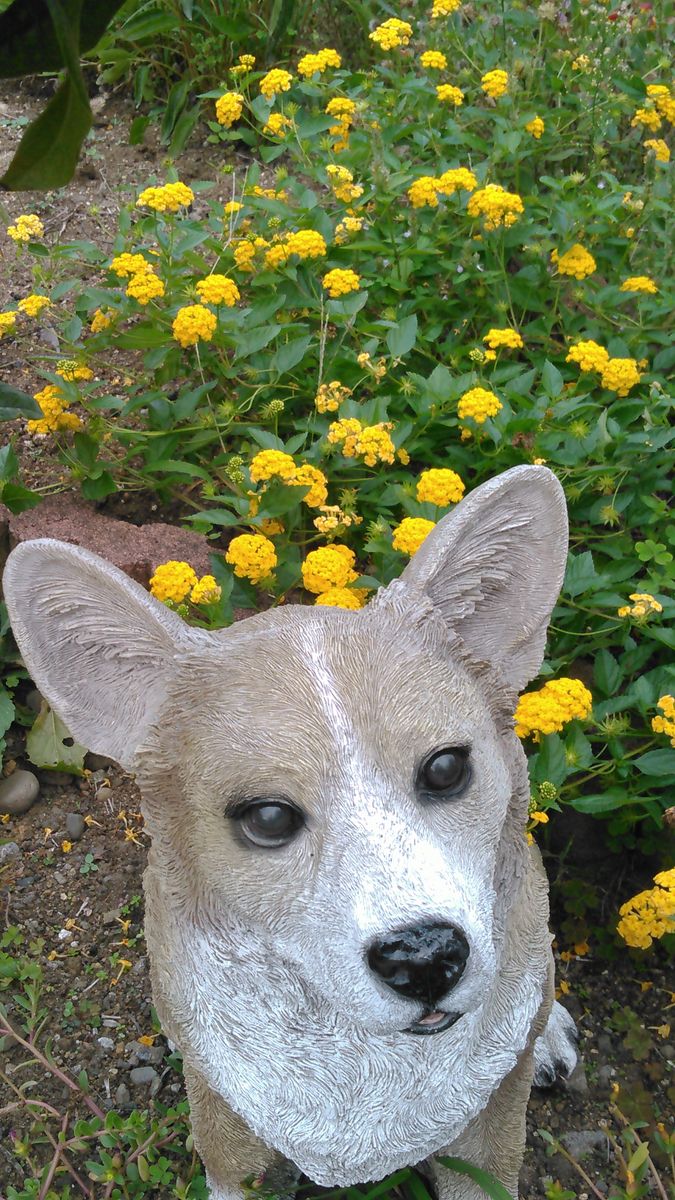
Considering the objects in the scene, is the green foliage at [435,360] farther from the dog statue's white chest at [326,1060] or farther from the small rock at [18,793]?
the small rock at [18,793]

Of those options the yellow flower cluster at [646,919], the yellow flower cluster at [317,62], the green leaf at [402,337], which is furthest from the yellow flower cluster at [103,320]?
the yellow flower cluster at [646,919]

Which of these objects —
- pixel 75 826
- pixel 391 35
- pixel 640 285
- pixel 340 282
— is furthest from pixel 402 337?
pixel 75 826

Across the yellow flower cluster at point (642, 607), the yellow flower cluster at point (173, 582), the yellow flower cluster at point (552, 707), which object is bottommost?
the yellow flower cluster at point (642, 607)

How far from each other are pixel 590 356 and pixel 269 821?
1.95m

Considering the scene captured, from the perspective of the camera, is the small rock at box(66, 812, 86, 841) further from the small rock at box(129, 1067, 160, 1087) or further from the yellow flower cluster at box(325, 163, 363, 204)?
the yellow flower cluster at box(325, 163, 363, 204)

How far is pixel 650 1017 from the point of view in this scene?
2586 mm

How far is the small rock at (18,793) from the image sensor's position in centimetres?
298

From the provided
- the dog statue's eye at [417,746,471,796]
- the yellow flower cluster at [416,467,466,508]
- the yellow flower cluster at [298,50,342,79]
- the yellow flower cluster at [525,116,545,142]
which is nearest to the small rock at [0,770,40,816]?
the yellow flower cluster at [416,467,466,508]

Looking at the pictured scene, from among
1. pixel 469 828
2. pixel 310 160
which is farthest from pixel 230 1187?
pixel 310 160

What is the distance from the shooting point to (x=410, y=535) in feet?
7.61

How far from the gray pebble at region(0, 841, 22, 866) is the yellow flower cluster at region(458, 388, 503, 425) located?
1674 mm

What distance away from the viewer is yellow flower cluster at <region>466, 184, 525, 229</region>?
303 cm

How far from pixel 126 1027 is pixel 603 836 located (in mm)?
1283

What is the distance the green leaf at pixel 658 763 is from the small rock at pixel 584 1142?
0.84m
